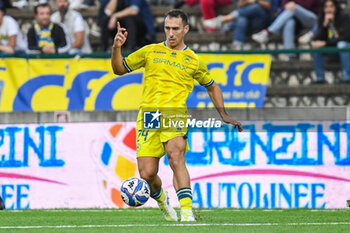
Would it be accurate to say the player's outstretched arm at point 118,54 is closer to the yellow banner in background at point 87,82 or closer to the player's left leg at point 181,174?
the player's left leg at point 181,174

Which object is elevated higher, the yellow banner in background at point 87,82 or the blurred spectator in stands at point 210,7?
the blurred spectator in stands at point 210,7

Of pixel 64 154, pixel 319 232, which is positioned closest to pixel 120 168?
pixel 64 154

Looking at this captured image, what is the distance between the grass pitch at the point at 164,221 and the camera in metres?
8.39

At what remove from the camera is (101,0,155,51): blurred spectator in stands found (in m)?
16.0

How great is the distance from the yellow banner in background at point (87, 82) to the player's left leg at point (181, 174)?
4.77m

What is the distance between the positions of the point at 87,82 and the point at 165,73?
503cm

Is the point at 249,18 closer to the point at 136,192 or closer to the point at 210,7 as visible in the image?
the point at 210,7

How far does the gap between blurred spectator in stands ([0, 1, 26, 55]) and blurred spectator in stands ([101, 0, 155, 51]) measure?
66.0 inches

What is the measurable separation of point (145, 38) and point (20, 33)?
7.57ft

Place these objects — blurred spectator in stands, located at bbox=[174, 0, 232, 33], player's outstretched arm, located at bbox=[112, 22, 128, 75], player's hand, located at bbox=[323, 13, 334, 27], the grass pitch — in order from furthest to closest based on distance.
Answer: blurred spectator in stands, located at bbox=[174, 0, 232, 33] → player's hand, located at bbox=[323, 13, 334, 27] → player's outstretched arm, located at bbox=[112, 22, 128, 75] → the grass pitch

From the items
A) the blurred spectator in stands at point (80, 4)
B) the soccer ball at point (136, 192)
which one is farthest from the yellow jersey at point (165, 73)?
the blurred spectator in stands at point (80, 4)

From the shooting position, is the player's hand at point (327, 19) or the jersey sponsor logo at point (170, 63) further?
the player's hand at point (327, 19)

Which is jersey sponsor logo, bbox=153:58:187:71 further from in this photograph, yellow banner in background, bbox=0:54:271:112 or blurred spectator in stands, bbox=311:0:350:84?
blurred spectator in stands, bbox=311:0:350:84

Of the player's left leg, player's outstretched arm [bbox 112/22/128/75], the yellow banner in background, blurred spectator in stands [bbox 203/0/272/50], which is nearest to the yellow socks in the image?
the player's left leg
